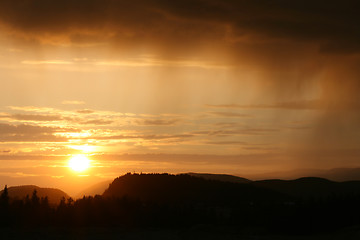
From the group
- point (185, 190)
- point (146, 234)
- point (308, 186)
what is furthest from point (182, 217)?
point (308, 186)

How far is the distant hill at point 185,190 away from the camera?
91425 millimetres

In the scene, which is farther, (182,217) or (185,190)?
(185,190)

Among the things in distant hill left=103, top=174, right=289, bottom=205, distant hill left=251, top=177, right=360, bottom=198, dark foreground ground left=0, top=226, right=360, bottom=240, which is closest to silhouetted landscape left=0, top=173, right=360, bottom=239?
dark foreground ground left=0, top=226, right=360, bottom=240

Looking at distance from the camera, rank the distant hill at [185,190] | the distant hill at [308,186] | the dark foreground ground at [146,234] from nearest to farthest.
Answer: the dark foreground ground at [146,234] → the distant hill at [185,190] → the distant hill at [308,186]

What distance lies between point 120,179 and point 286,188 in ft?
117

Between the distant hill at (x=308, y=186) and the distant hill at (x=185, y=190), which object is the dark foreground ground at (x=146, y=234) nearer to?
the distant hill at (x=185, y=190)

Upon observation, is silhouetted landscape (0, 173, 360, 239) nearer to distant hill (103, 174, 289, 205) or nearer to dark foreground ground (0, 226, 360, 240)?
dark foreground ground (0, 226, 360, 240)

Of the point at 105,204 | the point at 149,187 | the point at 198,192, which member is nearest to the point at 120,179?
the point at 149,187

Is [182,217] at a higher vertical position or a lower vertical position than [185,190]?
lower

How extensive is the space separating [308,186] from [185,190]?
31.5 metres

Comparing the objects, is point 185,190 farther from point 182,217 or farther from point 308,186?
point 182,217

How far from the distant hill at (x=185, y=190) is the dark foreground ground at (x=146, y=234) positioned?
135ft

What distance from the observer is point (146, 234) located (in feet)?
142

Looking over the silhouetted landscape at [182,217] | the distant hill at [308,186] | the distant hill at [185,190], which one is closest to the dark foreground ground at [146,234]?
the silhouetted landscape at [182,217]
